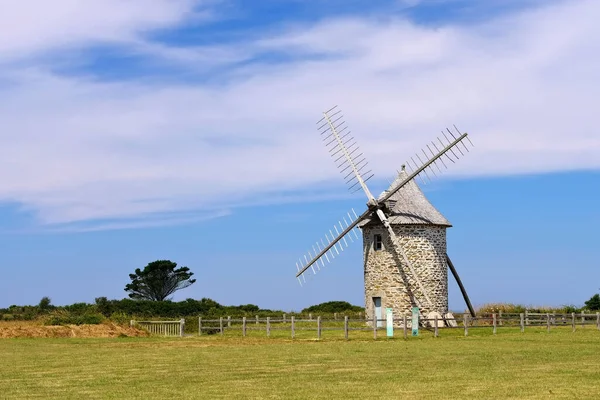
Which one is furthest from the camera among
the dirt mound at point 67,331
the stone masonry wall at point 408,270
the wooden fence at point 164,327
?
the stone masonry wall at point 408,270

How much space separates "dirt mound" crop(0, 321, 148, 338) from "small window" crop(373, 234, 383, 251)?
13.5 meters

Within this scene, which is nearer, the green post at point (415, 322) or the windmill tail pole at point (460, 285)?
the green post at point (415, 322)

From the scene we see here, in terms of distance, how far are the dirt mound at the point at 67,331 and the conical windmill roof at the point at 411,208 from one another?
14521mm

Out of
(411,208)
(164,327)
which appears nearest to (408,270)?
(411,208)

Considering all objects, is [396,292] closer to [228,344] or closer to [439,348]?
[228,344]

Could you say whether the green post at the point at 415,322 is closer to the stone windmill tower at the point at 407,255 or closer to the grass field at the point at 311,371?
the grass field at the point at 311,371

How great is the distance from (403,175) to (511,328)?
10.4m

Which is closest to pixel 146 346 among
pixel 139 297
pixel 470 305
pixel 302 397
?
pixel 302 397

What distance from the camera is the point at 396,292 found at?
47.7m

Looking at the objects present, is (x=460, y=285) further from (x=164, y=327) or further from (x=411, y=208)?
(x=164, y=327)

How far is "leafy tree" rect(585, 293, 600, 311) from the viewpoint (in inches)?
2327

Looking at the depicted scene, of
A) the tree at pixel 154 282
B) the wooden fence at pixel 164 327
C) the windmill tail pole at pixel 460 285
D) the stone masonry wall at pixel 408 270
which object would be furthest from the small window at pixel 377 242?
the tree at pixel 154 282

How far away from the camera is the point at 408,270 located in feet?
155

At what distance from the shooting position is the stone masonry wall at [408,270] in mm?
47438
